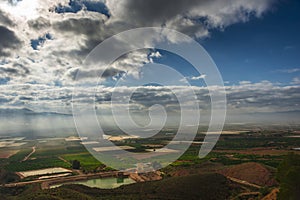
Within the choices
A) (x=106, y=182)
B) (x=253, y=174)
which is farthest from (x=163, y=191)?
(x=253, y=174)

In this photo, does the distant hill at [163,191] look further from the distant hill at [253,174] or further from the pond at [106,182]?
the pond at [106,182]

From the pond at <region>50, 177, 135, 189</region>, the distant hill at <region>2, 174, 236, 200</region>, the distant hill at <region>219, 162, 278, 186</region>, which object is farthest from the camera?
the pond at <region>50, 177, 135, 189</region>

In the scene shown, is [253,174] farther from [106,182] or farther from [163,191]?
[106,182]

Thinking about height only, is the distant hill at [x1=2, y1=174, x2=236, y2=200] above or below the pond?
above

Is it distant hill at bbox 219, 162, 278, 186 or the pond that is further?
the pond

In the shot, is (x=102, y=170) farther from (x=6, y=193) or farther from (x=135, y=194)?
(x=135, y=194)

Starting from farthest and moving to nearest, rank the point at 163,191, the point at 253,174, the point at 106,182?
the point at 106,182 → the point at 253,174 → the point at 163,191

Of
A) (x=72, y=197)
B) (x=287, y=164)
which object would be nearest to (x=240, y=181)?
(x=287, y=164)

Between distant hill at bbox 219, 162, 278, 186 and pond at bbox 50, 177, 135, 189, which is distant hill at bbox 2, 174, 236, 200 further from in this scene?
pond at bbox 50, 177, 135, 189

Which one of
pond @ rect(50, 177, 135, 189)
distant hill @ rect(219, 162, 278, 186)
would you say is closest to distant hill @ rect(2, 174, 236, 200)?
distant hill @ rect(219, 162, 278, 186)
